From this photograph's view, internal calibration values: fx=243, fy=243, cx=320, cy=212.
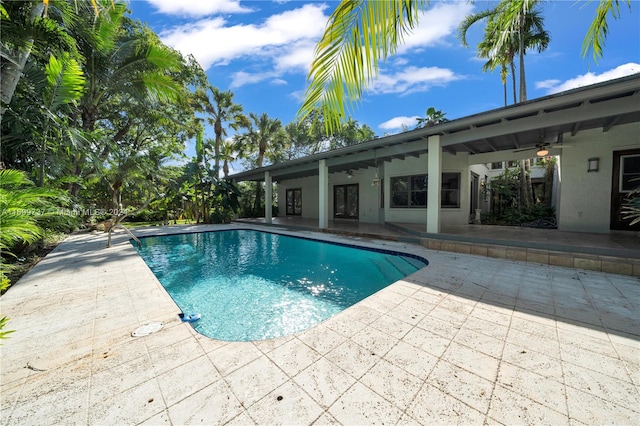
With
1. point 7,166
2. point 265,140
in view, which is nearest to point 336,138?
point 265,140

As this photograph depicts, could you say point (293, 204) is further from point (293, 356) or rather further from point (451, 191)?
point (293, 356)

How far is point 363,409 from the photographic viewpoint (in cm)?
178

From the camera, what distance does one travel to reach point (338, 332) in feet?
9.30

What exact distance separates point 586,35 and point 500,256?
4971mm

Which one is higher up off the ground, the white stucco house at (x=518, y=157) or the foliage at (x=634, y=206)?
the white stucco house at (x=518, y=157)

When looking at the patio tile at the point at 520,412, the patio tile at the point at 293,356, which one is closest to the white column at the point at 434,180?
the patio tile at the point at 520,412

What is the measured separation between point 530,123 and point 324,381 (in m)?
7.50

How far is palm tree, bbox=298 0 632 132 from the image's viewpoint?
69.2 inches

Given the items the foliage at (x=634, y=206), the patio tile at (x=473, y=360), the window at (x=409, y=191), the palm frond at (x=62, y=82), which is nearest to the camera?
the patio tile at (x=473, y=360)

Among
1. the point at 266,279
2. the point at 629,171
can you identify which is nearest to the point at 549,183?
the point at 629,171

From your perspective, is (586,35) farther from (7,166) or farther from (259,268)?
(7,166)

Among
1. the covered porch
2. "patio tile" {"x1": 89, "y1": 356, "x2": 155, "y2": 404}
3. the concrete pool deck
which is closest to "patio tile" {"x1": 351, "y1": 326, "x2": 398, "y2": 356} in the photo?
the concrete pool deck

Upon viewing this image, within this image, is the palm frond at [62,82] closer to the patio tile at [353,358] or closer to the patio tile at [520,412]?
the patio tile at [353,358]

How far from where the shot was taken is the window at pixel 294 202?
18781 mm
